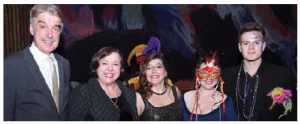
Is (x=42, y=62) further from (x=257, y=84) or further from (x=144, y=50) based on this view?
(x=257, y=84)

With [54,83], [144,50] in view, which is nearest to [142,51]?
[144,50]

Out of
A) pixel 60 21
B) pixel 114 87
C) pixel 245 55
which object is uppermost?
pixel 60 21

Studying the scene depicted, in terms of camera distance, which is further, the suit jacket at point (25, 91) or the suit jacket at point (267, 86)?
the suit jacket at point (267, 86)

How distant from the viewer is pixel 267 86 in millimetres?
2850

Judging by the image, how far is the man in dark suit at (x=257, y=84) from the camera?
283cm

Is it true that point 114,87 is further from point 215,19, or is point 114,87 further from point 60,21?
point 215,19

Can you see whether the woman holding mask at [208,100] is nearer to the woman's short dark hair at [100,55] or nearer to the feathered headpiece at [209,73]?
the feathered headpiece at [209,73]

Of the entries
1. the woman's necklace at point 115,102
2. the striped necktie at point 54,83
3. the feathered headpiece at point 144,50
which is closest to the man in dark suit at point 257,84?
the feathered headpiece at point 144,50

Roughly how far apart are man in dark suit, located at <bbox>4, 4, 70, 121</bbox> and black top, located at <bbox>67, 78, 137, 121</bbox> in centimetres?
10

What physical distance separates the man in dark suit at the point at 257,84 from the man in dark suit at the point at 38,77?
1.19 m

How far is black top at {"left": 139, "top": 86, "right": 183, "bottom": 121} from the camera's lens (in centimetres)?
275

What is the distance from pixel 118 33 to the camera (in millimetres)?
2994
